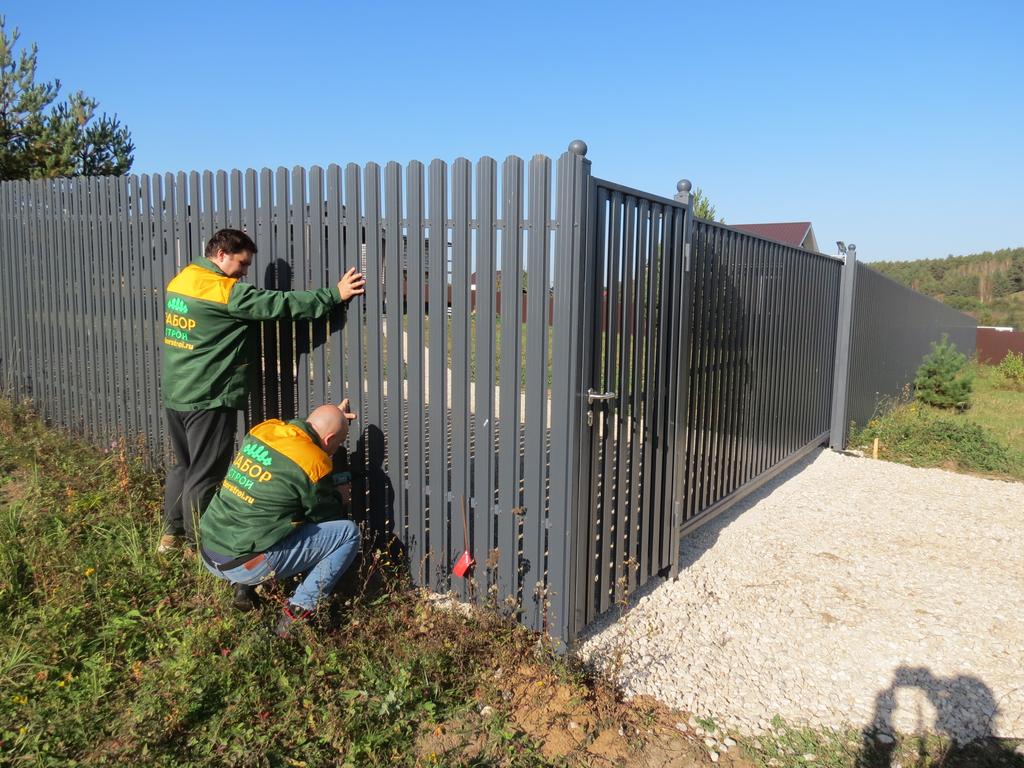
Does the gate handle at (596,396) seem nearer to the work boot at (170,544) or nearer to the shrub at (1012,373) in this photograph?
the work boot at (170,544)

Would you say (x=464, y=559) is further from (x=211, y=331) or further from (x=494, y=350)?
(x=211, y=331)

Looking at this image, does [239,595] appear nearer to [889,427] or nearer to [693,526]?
[693,526]

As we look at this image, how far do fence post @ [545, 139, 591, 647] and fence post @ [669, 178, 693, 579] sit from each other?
1.29m

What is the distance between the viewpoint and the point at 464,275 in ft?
12.0

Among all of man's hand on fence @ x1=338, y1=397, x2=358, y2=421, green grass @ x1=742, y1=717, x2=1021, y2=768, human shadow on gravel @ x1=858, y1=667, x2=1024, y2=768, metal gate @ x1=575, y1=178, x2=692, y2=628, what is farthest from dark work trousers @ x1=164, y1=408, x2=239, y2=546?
human shadow on gravel @ x1=858, y1=667, x2=1024, y2=768

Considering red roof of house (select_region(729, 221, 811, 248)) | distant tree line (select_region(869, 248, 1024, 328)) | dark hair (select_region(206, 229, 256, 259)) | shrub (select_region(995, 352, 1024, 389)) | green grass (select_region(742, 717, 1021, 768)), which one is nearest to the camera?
green grass (select_region(742, 717, 1021, 768))

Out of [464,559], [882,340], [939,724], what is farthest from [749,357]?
[882,340]

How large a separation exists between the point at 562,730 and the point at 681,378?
2392 mm

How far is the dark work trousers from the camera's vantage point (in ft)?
14.3

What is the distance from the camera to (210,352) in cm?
426

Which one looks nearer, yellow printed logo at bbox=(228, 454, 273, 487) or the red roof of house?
yellow printed logo at bbox=(228, 454, 273, 487)

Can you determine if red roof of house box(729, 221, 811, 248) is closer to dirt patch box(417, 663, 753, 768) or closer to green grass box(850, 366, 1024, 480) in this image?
green grass box(850, 366, 1024, 480)

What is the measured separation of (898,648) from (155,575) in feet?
13.6

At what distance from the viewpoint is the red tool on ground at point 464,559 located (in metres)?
3.81
